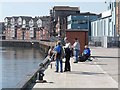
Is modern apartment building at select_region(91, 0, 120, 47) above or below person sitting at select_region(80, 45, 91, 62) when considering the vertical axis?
above

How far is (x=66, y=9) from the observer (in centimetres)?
16888

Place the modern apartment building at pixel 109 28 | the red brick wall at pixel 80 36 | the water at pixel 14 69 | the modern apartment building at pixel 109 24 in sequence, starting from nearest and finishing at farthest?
the water at pixel 14 69, the red brick wall at pixel 80 36, the modern apartment building at pixel 109 28, the modern apartment building at pixel 109 24

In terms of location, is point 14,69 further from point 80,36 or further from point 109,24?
point 109,24

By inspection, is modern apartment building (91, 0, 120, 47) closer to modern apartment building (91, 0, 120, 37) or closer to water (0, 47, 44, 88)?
modern apartment building (91, 0, 120, 37)

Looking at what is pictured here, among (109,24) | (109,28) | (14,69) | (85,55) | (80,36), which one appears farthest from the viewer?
(109,24)

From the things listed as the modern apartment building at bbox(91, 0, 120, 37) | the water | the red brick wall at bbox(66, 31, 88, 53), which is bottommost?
the water

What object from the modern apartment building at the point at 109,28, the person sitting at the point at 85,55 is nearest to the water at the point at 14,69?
the person sitting at the point at 85,55

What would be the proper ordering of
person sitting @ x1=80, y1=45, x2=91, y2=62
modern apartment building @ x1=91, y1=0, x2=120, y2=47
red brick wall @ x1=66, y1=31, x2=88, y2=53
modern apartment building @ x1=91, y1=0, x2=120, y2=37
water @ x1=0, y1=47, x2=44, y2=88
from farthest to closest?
modern apartment building @ x1=91, y1=0, x2=120, y2=37, modern apartment building @ x1=91, y1=0, x2=120, y2=47, red brick wall @ x1=66, y1=31, x2=88, y2=53, person sitting @ x1=80, y1=45, x2=91, y2=62, water @ x1=0, y1=47, x2=44, y2=88

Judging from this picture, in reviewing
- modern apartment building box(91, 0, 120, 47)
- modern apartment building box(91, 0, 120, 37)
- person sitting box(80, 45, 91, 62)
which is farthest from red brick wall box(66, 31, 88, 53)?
modern apartment building box(91, 0, 120, 37)

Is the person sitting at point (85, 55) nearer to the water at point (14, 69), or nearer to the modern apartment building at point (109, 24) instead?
the water at point (14, 69)

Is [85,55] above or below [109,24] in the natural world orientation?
below

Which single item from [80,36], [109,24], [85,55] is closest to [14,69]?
[80,36]

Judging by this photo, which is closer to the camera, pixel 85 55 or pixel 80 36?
pixel 85 55

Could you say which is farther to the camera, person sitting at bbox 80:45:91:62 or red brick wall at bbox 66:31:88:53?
red brick wall at bbox 66:31:88:53
